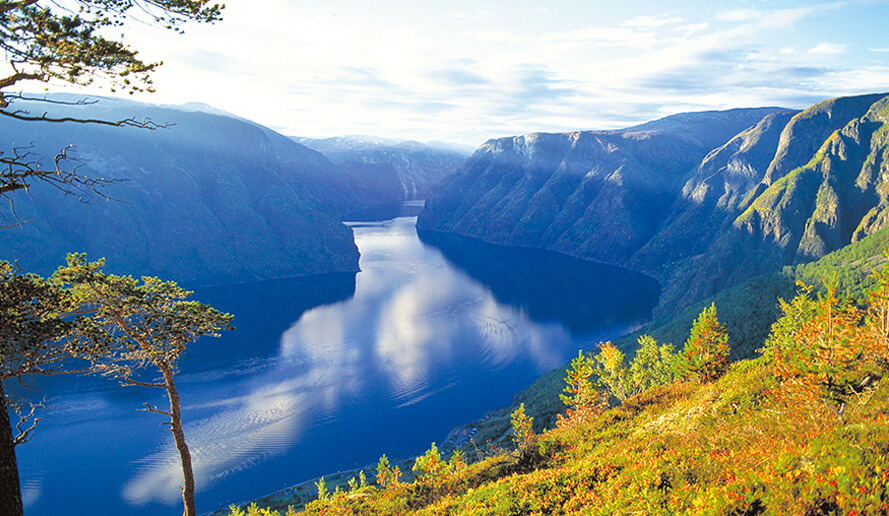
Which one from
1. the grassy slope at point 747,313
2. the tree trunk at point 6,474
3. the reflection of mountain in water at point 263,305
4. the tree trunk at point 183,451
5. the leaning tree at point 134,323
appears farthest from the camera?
the reflection of mountain in water at point 263,305

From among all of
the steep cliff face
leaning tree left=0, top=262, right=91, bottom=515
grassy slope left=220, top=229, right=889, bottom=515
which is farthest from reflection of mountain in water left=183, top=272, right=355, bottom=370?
the steep cliff face

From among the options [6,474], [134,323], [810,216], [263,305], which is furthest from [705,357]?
[810,216]

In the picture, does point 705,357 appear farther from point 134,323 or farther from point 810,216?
point 810,216

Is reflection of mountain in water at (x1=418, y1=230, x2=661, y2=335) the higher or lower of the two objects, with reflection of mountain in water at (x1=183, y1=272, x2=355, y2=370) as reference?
lower

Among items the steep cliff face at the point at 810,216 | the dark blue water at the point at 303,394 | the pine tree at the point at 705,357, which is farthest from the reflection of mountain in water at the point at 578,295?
the pine tree at the point at 705,357

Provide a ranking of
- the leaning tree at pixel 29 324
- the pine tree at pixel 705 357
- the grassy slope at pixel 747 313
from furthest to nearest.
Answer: the grassy slope at pixel 747 313
the pine tree at pixel 705 357
the leaning tree at pixel 29 324

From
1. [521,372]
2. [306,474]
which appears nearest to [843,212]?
[521,372]

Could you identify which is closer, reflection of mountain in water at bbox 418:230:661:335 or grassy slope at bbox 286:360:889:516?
grassy slope at bbox 286:360:889:516

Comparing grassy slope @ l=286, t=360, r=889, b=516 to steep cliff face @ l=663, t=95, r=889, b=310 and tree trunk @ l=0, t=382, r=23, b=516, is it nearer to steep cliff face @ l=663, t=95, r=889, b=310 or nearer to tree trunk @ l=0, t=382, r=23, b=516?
tree trunk @ l=0, t=382, r=23, b=516

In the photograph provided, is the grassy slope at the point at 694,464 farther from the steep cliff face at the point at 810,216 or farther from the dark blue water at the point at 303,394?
the steep cliff face at the point at 810,216

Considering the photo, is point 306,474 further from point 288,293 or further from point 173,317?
point 288,293
